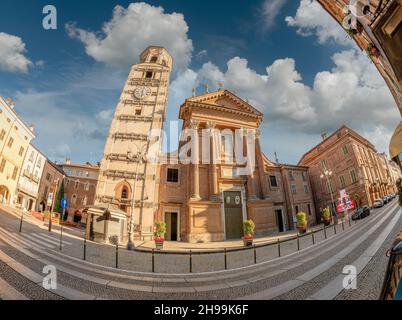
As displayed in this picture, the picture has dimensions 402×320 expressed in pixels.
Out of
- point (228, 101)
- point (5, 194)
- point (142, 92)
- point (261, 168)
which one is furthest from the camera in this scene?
point (228, 101)

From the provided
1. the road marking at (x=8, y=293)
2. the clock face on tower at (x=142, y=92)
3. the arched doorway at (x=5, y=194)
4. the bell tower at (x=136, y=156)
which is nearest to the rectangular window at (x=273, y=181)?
the bell tower at (x=136, y=156)

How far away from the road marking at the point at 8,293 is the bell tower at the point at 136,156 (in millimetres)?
8364

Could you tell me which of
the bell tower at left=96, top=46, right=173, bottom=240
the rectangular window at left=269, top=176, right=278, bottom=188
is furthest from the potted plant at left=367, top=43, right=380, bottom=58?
the rectangular window at left=269, top=176, right=278, bottom=188

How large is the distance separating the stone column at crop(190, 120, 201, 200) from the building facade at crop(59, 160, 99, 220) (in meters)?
22.4

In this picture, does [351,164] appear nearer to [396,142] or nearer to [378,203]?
[378,203]

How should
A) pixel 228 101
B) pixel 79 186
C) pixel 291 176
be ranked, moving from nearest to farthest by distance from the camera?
pixel 228 101 → pixel 291 176 → pixel 79 186

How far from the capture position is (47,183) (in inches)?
1228

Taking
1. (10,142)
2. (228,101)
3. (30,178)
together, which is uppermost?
(228,101)

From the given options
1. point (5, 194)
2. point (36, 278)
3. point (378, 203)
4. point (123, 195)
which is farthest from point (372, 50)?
point (5, 194)

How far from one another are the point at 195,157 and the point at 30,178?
92.6ft

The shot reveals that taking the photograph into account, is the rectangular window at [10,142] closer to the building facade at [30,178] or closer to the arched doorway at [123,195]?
the building facade at [30,178]

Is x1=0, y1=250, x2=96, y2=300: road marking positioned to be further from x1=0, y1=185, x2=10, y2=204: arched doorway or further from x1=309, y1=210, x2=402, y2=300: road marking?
x1=0, y1=185, x2=10, y2=204: arched doorway

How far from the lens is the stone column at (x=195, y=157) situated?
15801 mm

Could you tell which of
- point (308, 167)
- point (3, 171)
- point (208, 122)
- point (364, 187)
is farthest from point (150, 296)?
point (308, 167)
